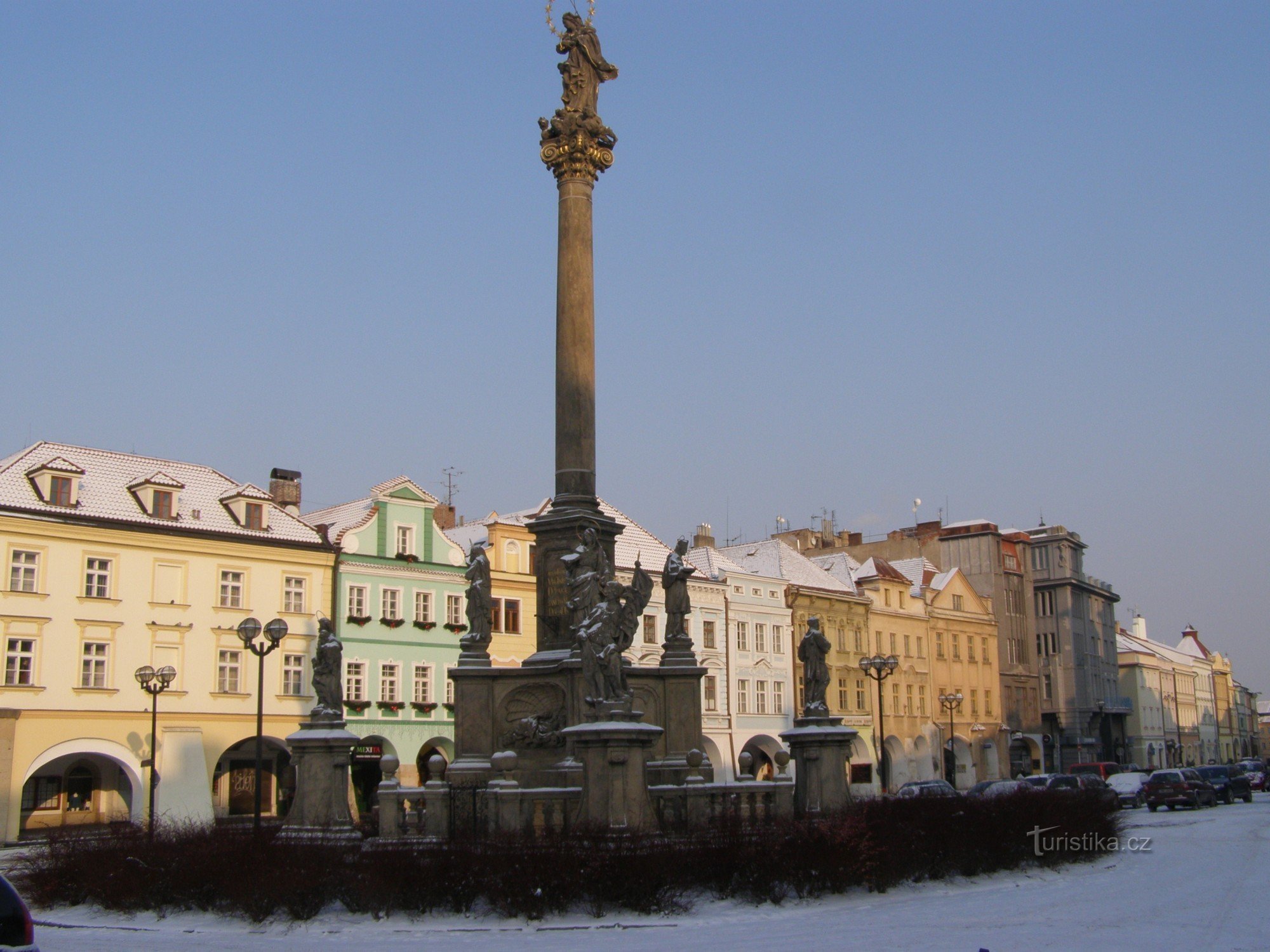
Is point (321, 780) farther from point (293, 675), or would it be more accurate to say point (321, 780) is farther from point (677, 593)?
point (293, 675)

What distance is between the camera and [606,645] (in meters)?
18.7

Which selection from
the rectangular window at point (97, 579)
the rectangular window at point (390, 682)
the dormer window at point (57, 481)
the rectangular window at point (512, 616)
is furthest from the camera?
the rectangular window at point (512, 616)

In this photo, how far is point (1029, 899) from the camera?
53.6 ft

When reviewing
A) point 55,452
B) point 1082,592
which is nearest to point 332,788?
point 55,452

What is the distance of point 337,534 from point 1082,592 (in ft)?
179

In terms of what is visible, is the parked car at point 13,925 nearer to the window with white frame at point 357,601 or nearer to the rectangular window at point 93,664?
the rectangular window at point 93,664

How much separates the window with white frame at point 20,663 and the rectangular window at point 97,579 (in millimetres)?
2154

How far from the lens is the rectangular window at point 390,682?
147 feet

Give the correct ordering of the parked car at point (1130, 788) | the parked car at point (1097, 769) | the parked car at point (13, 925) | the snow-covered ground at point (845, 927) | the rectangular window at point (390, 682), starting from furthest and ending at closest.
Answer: the parked car at point (1097, 769), the rectangular window at point (390, 682), the parked car at point (1130, 788), the snow-covered ground at point (845, 927), the parked car at point (13, 925)

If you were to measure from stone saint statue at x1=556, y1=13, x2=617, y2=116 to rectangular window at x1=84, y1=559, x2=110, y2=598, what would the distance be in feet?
74.1

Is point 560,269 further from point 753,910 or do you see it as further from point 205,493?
point 205,493

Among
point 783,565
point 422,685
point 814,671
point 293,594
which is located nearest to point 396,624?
point 422,685

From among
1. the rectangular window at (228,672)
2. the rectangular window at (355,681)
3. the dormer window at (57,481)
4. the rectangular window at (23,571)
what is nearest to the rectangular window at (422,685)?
the rectangular window at (355,681)

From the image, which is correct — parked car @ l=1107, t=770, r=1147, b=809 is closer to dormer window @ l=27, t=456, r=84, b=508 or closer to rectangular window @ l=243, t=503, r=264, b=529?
rectangular window @ l=243, t=503, r=264, b=529
